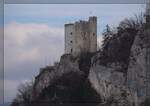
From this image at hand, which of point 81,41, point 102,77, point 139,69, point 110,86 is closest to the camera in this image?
point 139,69

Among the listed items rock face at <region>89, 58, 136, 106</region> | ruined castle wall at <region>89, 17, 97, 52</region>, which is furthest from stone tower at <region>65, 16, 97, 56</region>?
rock face at <region>89, 58, 136, 106</region>

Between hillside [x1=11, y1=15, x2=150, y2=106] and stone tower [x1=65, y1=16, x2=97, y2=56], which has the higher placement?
stone tower [x1=65, y1=16, x2=97, y2=56]

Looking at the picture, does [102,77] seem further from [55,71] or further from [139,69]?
[139,69]

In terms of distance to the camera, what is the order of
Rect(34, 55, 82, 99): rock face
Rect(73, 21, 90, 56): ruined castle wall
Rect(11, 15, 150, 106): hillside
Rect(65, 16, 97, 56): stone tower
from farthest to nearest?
Rect(73, 21, 90, 56): ruined castle wall → Rect(65, 16, 97, 56): stone tower → Rect(34, 55, 82, 99): rock face → Rect(11, 15, 150, 106): hillside

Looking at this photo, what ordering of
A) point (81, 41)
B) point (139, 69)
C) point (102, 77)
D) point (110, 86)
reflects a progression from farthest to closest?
1. point (81, 41)
2. point (102, 77)
3. point (110, 86)
4. point (139, 69)

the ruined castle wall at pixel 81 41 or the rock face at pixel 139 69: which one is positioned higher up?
the ruined castle wall at pixel 81 41

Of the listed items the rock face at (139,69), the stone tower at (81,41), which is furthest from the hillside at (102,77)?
the stone tower at (81,41)

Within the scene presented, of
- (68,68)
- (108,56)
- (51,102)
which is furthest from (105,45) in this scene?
(51,102)

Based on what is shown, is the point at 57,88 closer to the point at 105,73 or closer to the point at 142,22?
the point at 105,73

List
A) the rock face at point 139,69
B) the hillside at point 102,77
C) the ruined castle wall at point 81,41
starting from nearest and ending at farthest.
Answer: the rock face at point 139,69 → the hillside at point 102,77 → the ruined castle wall at point 81,41

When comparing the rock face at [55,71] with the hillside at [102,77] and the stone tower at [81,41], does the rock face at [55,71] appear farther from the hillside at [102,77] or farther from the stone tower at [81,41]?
the stone tower at [81,41]

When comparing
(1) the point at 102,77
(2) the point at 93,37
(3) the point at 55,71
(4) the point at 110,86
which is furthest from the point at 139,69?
(3) the point at 55,71

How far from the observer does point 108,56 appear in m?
9.17

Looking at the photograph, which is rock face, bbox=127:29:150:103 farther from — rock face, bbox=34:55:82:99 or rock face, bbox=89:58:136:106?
rock face, bbox=34:55:82:99
